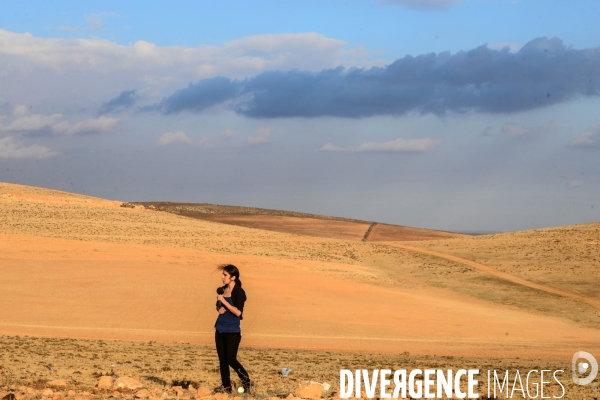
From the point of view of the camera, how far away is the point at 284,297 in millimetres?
28422

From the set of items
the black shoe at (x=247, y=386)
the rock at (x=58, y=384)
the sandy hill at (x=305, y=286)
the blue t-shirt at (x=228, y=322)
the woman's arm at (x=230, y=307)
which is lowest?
the rock at (x=58, y=384)

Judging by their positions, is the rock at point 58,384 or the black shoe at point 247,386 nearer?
the black shoe at point 247,386

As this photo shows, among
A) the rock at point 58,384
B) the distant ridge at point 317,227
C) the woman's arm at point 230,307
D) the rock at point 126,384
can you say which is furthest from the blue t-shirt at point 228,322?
the distant ridge at point 317,227

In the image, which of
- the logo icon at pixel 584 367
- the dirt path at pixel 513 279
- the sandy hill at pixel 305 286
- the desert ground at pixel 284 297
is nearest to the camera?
the logo icon at pixel 584 367

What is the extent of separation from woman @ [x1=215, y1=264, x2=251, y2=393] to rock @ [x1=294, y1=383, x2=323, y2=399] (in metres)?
0.85

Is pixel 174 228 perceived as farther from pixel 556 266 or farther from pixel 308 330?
pixel 308 330

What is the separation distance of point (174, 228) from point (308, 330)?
104ft

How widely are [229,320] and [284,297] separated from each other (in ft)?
63.2

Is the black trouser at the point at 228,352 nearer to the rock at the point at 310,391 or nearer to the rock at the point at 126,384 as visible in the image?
the rock at the point at 310,391

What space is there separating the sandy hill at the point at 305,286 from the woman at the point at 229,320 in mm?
9416

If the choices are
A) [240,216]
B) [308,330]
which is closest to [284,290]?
[308,330]

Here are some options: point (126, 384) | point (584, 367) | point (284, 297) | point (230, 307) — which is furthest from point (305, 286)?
point (230, 307)

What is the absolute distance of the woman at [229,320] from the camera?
916cm

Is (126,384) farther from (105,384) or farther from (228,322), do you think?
(228,322)
